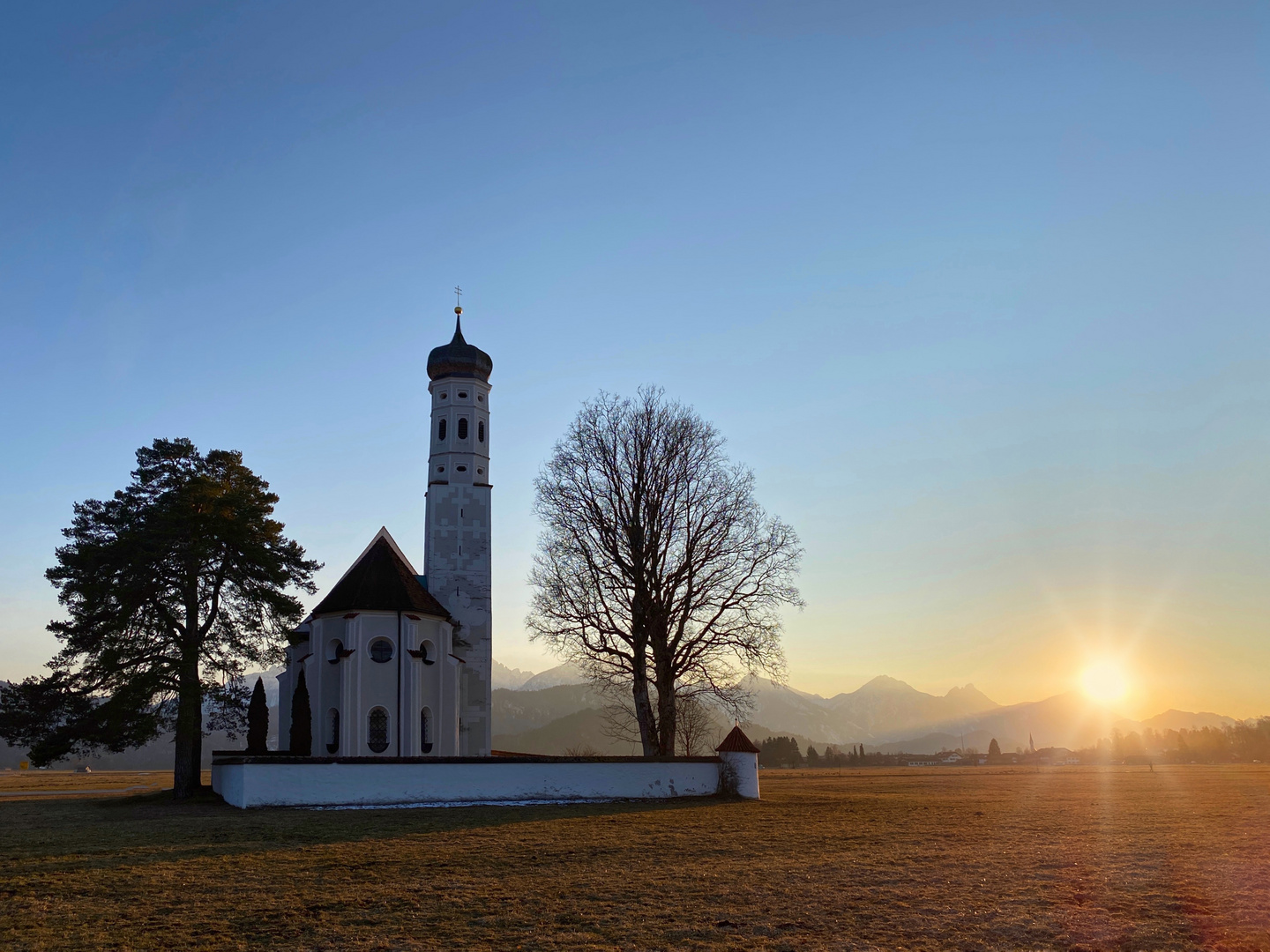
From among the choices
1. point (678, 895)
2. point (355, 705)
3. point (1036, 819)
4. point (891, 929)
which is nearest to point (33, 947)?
point (678, 895)

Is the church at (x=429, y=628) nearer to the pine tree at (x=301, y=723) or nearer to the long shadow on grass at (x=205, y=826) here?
the pine tree at (x=301, y=723)

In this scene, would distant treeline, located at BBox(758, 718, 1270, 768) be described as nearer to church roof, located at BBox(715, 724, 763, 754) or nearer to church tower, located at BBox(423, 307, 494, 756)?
church tower, located at BBox(423, 307, 494, 756)

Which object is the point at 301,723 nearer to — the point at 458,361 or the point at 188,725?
the point at 188,725

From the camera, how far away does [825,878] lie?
13.2 metres

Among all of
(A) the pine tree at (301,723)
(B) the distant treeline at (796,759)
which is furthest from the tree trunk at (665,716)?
(B) the distant treeline at (796,759)

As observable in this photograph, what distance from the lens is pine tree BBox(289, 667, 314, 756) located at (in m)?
35.4

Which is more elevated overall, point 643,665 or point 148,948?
point 643,665

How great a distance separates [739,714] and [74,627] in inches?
870

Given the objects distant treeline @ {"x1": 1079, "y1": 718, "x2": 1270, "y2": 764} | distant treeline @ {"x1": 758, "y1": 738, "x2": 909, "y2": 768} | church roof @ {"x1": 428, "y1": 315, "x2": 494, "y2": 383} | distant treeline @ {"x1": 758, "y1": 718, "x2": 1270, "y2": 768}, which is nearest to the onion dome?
church roof @ {"x1": 428, "y1": 315, "x2": 494, "y2": 383}

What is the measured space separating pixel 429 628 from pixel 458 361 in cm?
1453

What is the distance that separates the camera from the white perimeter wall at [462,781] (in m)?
25.5

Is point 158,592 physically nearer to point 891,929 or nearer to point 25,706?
point 25,706

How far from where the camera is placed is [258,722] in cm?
3706

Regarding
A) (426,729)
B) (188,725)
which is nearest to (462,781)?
(188,725)
